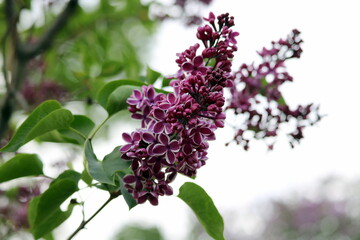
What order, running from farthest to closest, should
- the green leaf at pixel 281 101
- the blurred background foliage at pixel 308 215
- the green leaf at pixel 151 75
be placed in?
1. the blurred background foliage at pixel 308 215
2. the green leaf at pixel 281 101
3. the green leaf at pixel 151 75

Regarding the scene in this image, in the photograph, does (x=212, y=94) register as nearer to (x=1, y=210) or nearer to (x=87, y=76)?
(x=87, y=76)

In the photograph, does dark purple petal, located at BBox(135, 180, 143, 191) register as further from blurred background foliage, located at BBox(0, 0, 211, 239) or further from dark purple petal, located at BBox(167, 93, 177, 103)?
blurred background foliage, located at BBox(0, 0, 211, 239)

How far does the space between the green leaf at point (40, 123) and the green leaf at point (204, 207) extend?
0.32 metres

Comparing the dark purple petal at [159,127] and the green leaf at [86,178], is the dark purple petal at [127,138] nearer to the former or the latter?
the dark purple petal at [159,127]

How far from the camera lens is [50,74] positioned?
3102 millimetres

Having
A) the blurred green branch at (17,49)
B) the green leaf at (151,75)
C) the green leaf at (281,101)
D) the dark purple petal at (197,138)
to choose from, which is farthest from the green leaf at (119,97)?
the blurred green branch at (17,49)

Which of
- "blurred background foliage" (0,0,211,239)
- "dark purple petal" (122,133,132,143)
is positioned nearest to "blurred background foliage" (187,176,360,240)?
"blurred background foliage" (0,0,211,239)

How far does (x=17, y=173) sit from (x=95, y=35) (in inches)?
72.0

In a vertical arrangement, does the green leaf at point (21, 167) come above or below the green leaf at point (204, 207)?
below

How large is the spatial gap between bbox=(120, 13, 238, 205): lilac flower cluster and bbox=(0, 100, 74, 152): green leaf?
164 millimetres

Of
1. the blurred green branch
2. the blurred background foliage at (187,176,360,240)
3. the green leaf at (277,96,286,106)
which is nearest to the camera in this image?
the green leaf at (277,96,286,106)

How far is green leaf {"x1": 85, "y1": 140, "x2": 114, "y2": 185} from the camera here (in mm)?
930

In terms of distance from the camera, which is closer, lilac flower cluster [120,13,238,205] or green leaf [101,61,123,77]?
lilac flower cluster [120,13,238,205]

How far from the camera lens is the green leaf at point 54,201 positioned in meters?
1.08
